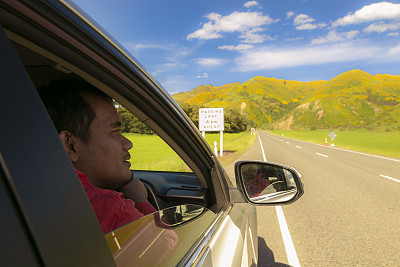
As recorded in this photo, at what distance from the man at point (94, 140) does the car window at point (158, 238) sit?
0.39 ft

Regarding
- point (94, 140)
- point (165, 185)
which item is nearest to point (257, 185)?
point (165, 185)

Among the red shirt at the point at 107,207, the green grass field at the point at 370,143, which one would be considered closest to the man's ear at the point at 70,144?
the red shirt at the point at 107,207

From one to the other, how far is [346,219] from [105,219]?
4.61 meters

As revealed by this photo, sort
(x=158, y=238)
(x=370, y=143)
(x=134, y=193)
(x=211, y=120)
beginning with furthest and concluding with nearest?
1. (x=370, y=143)
2. (x=211, y=120)
3. (x=134, y=193)
4. (x=158, y=238)

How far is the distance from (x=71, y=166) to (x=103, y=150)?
0.61 meters

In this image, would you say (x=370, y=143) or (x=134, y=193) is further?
(x=370, y=143)

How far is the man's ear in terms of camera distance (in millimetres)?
986

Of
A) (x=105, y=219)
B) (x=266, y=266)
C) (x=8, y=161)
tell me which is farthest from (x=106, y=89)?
(x=266, y=266)

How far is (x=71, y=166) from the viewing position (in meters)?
0.49

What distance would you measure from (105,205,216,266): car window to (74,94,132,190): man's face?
322 millimetres

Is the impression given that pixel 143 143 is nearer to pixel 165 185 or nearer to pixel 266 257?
pixel 165 185

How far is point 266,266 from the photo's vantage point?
9.36 ft

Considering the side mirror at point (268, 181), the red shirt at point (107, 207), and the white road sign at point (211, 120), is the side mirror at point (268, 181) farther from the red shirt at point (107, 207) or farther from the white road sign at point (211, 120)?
the white road sign at point (211, 120)

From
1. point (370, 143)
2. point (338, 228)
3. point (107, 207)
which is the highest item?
point (107, 207)
